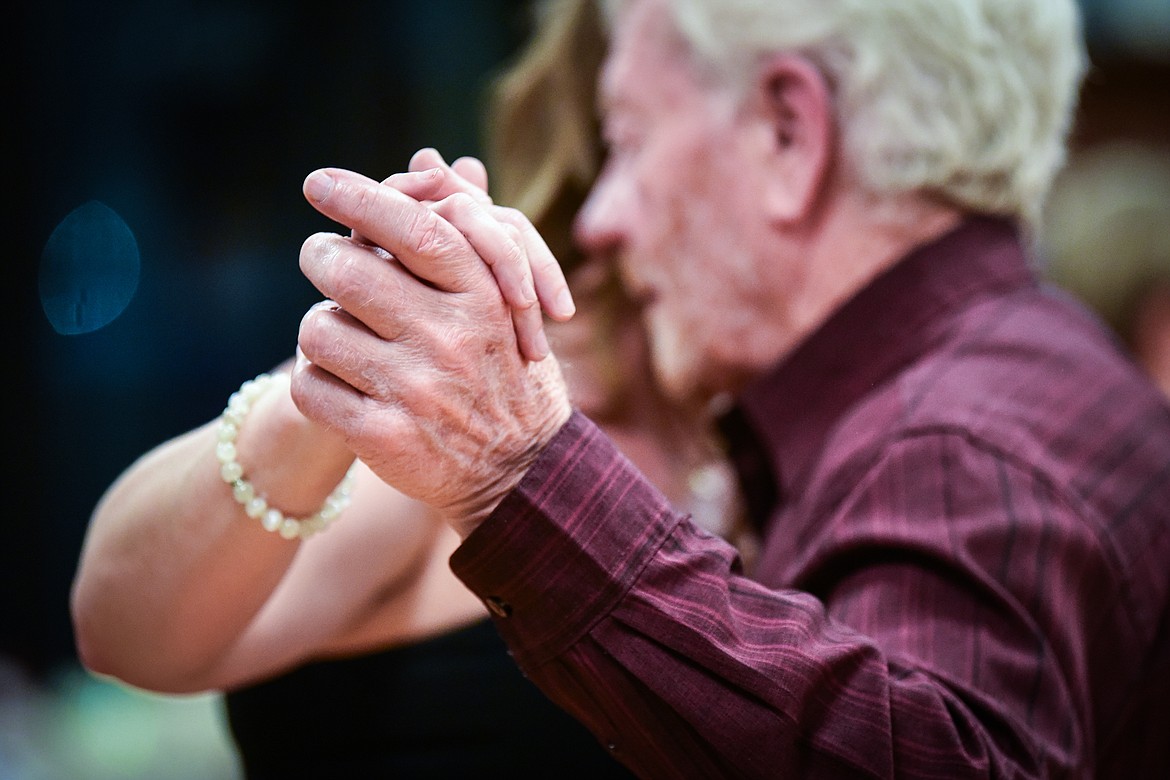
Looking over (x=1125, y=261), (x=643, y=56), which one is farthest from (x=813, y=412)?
(x=1125, y=261)

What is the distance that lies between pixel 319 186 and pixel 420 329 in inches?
4.0

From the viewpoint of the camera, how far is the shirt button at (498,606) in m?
0.71

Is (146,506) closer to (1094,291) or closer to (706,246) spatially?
(706,246)

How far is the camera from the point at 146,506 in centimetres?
90

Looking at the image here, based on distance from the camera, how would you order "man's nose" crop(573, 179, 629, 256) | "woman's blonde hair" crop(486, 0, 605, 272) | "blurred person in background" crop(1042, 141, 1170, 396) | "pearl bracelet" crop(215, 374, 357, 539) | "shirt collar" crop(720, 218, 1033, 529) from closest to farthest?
"pearl bracelet" crop(215, 374, 357, 539) < "shirt collar" crop(720, 218, 1033, 529) < "man's nose" crop(573, 179, 629, 256) < "woman's blonde hair" crop(486, 0, 605, 272) < "blurred person in background" crop(1042, 141, 1170, 396)

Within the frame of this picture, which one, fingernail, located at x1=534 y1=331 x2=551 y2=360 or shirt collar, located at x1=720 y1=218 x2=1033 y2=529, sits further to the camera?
shirt collar, located at x1=720 y1=218 x2=1033 y2=529

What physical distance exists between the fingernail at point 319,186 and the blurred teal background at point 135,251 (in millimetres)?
685

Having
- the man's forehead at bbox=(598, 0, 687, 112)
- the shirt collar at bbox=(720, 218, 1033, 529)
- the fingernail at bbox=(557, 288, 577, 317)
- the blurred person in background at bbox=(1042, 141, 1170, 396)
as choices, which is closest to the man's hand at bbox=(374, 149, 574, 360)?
the fingernail at bbox=(557, 288, 577, 317)

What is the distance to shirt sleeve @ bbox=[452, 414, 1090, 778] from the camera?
27.5 inches

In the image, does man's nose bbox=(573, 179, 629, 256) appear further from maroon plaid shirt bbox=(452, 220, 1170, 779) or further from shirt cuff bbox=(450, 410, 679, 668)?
shirt cuff bbox=(450, 410, 679, 668)

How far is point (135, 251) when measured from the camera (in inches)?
55.7

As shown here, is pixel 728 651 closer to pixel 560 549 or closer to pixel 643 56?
pixel 560 549

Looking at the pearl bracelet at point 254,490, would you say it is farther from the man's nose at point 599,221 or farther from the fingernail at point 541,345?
the man's nose at point 599,221

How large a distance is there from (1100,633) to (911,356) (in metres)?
0.34
